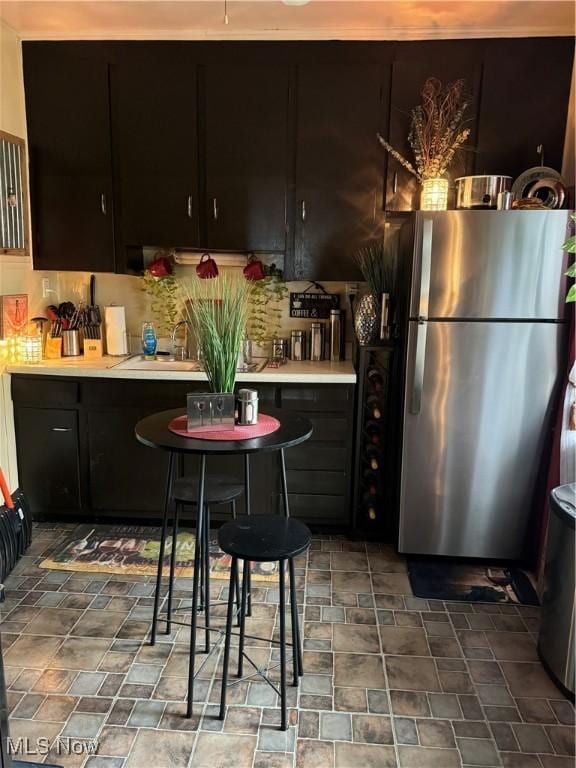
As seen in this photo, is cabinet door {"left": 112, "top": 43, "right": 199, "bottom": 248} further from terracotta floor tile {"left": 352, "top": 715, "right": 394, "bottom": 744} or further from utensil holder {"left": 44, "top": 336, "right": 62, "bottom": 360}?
terracotta floor tile {"left": 352, "top": 715, "right": 394, "bottom": 744}

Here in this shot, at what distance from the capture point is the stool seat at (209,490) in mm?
2285

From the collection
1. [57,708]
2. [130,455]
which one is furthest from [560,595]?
[130,455]

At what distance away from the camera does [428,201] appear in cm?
303

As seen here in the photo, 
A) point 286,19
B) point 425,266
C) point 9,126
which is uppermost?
point 286,19

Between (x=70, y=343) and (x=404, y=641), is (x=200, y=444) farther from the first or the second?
(x=70, y=343)

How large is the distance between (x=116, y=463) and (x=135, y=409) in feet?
1.06

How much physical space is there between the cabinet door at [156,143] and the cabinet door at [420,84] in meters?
1.05

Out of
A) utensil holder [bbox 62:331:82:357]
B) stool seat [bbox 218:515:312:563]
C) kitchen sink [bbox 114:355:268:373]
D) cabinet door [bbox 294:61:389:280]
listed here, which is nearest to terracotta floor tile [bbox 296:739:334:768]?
stool seat [bbox 218:515:312:563]

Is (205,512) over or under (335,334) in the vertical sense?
under

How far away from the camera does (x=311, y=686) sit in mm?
2160

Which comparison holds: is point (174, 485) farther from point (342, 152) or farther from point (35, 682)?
point (342, 152)

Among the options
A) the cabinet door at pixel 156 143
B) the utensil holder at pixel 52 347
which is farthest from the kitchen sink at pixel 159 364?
the cabinet door at pixel 156 143

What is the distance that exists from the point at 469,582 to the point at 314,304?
1740mm

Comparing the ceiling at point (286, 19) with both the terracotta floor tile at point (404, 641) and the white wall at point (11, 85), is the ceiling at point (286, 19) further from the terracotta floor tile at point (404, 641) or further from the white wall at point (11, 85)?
the terracotta floor tile at point (404, 641)
